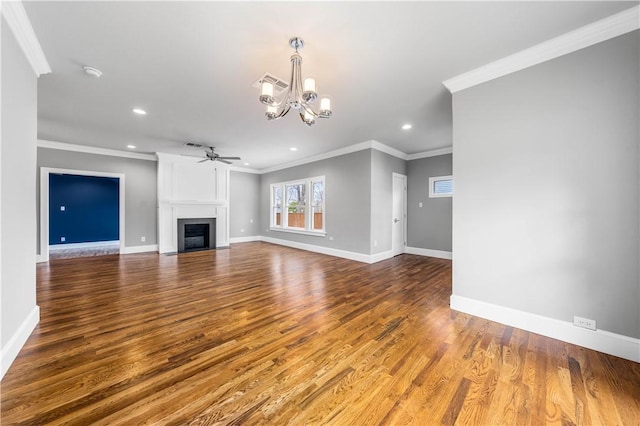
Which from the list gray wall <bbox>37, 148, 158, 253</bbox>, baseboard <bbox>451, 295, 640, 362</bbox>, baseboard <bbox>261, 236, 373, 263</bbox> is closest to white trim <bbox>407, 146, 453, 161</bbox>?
baseboard <bbox>261, 236, 373, 263</bbox>

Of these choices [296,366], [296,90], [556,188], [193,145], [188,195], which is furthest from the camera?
[188,195]

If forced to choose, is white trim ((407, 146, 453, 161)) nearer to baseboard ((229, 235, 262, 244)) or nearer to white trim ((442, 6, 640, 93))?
white trim ((442, 6, 640, 93))

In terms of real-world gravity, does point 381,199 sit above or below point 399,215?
above

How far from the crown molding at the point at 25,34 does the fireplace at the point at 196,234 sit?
4.80 m

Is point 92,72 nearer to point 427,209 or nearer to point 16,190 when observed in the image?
point 16,190

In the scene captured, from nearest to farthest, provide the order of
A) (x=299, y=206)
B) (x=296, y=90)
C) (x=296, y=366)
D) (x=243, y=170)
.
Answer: (x=296, y=366) < (x=296, y=90) < (x=299, y=206) < (x=243, y=170)

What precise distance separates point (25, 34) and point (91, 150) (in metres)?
5.03

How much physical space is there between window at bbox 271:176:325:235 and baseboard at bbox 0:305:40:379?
5.06 meters

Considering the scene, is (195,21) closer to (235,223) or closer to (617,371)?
(617,371)

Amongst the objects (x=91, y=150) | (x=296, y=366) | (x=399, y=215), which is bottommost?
(x=296, y=366)

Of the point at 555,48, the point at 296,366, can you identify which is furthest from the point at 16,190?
the point at 555,48

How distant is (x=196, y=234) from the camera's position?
23.5ft

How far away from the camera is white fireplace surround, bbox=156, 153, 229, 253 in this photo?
649cm

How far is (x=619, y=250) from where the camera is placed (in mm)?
1966
